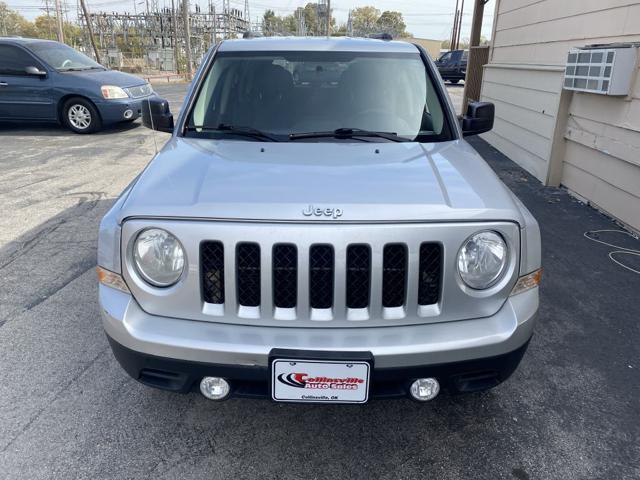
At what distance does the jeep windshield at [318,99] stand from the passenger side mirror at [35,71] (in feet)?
26.8

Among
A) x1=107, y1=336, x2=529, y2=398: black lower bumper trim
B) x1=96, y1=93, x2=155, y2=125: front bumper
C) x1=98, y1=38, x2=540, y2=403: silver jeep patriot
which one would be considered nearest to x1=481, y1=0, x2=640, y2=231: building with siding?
x1=98, y1=38, x2=540, y2=403: silver jeep patriot

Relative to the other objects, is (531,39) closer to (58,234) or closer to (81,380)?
(58,234)

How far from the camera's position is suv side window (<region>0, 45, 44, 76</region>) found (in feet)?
32.5

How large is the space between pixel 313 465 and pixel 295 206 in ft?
3.76

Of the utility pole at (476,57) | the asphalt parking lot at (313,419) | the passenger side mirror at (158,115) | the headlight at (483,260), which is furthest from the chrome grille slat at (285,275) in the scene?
the utility pole at (476,57)

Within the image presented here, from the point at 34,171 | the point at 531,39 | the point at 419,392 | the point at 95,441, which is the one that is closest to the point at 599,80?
the point at 531,39

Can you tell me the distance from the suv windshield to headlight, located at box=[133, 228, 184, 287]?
969 cm

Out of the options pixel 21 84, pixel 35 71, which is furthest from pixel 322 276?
pixel 21 84

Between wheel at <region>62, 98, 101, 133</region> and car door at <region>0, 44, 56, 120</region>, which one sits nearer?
car door at <region>0, 44, 56, 120</region>

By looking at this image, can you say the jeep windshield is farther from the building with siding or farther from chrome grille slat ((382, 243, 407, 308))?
the building with siding

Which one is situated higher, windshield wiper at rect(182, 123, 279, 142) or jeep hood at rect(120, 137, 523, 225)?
windshield wiper at rect(182, 123, 279, 142)

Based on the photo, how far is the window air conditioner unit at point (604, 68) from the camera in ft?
16.6

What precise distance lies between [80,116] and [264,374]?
985cm

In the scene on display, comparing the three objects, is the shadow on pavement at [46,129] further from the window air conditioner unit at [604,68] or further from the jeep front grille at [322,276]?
the jeep front grille at [322,276]
